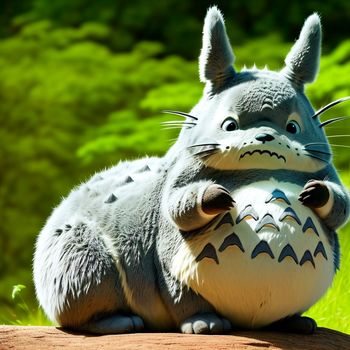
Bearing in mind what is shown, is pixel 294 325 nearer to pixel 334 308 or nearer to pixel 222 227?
pixel 222 227

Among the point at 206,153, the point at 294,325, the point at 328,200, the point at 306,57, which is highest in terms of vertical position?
the point at 306,57

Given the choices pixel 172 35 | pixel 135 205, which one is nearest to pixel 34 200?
pixel 172 35

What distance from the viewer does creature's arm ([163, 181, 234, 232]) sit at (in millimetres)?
2166

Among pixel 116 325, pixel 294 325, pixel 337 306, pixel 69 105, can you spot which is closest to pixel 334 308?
pixel 337 306

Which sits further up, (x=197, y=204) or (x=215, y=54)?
(x=215, y=54)

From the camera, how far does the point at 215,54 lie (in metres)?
2.35

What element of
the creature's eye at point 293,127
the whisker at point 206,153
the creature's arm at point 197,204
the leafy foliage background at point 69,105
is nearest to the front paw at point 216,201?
the creature's arm at point 197,204

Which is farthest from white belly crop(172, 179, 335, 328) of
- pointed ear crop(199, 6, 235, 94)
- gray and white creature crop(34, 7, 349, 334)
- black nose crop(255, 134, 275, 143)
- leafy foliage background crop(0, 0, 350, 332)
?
leafy foliage background crop(0, 0, 350, 332)

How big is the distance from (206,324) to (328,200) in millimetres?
466

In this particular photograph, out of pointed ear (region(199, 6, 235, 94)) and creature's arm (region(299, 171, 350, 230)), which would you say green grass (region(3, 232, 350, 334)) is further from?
pointed ear (region(199, 6, 235, 94))

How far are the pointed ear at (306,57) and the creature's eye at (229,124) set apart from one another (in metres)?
0.25

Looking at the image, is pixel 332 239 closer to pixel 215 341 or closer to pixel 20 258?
pixel 215 341

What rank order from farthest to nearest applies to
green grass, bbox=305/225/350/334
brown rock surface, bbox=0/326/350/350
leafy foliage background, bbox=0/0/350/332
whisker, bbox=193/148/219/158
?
leafy foliage background, bbox=0/0/350/332 → green grass, bbox=305/225/350/334 → whisker, bbox=193/148/219/158 → brown rock surface, bbox=0/326/350/350

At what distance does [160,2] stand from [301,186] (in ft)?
22.9
